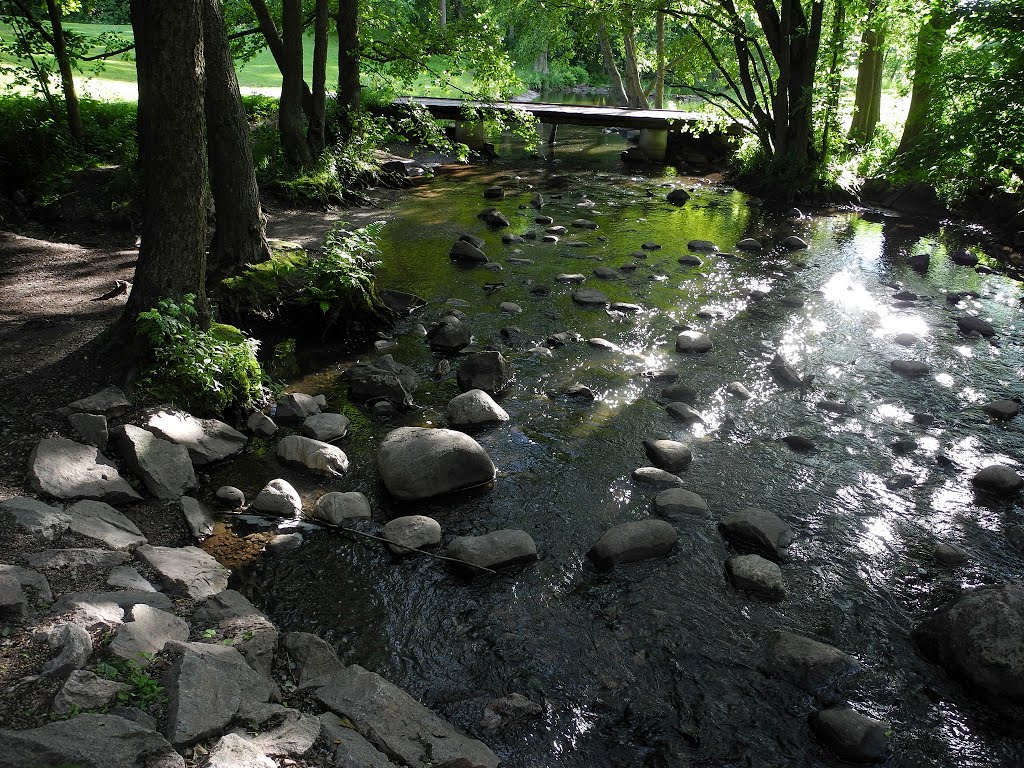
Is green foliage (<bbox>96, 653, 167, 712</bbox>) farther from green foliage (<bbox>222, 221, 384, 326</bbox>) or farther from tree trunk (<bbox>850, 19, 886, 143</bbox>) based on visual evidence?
tree trunk (<bbox>850, 19, 886, 143</bbox>)

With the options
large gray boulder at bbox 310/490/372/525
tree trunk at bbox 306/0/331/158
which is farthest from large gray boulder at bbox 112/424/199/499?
tree trunk at bbox 306/0/331/158

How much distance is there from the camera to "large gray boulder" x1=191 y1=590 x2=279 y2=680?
3.46m

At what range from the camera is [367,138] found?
15484mm

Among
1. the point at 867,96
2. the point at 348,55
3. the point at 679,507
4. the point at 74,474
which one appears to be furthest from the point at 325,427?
the point at 867,96

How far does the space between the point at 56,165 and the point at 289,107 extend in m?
3.74

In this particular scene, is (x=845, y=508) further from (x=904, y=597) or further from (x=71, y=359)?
(x=71, y=359)

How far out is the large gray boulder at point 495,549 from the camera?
4.63m

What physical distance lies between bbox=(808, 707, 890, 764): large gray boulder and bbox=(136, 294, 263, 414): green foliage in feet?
15.6

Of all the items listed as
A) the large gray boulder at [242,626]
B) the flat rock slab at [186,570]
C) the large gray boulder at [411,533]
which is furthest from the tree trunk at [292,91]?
the large gray boulder at [242,626]

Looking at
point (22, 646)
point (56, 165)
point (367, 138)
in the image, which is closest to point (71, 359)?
point (22, 646)

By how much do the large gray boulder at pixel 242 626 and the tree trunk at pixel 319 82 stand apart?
11.4m

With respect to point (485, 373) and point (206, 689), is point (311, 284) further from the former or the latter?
point (206, 689)

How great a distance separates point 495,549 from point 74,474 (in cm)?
267

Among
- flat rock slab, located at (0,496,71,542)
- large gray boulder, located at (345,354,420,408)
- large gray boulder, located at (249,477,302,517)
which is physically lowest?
large gray boulder, located at (249,477,302,517)
